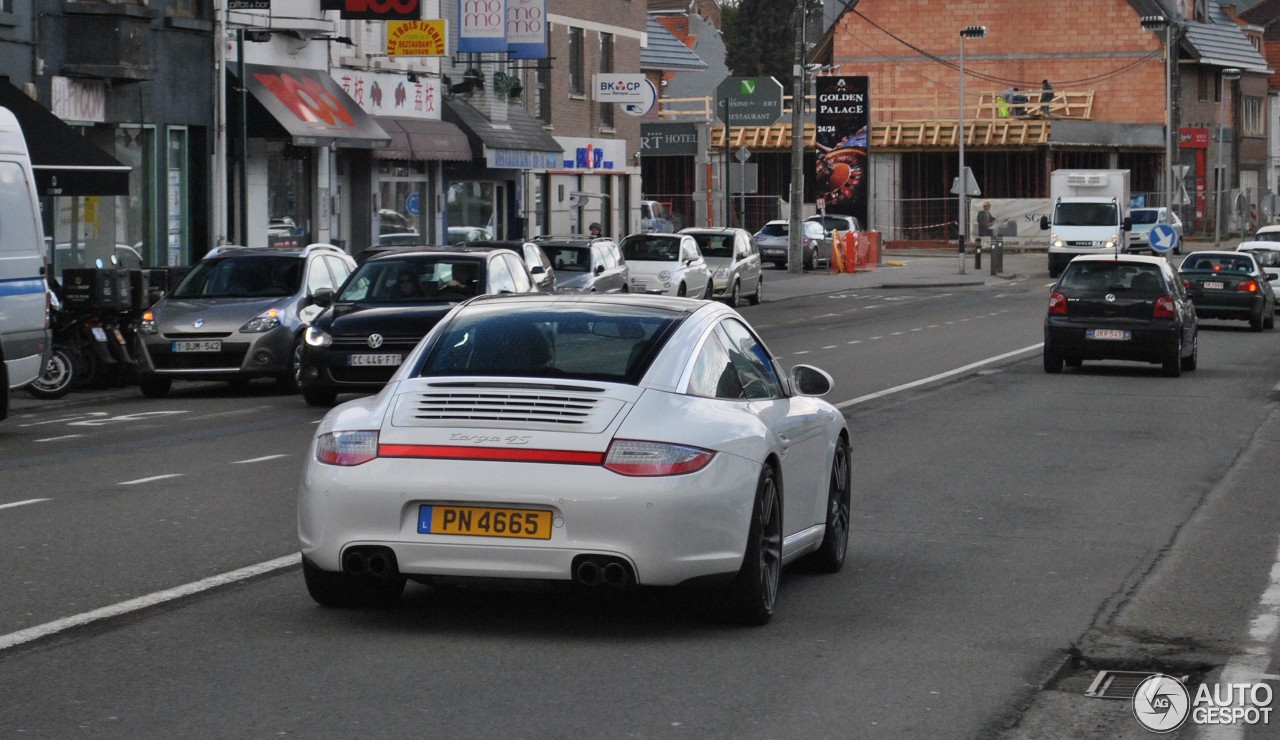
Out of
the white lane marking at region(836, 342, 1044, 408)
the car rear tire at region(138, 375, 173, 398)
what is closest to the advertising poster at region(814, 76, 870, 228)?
the white lane marking at region(836, 342, 1044, 408)

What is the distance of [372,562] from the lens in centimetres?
782

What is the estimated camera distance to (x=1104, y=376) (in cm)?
2475

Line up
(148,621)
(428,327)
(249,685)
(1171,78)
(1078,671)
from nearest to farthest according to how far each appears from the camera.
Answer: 1. (249,685)
2. (1078,671)
3. (148,621)
4. (428,327)
5. (1171,78)

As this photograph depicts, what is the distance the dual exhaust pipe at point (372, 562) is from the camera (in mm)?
7785

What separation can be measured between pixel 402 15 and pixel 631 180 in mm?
22115

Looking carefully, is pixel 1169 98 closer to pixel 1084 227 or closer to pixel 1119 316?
pixel 1084 227

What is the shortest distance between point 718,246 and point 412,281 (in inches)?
960

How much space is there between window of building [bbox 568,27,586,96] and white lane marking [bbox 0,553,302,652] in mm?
42211

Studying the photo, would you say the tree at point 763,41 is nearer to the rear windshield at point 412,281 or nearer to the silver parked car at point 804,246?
the silver parked car at point 804,246

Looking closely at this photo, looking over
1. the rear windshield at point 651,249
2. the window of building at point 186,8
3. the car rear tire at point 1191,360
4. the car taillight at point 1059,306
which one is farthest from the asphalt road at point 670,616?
the rear windshield at point 651,249

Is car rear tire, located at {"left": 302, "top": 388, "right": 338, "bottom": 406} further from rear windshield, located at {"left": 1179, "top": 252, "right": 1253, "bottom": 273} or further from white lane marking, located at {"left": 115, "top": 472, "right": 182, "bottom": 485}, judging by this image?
rear windshield, located at {"left": 1179, "top": 252, "right": 1253, "bottom": 273}

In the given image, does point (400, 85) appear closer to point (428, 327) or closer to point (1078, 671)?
point (428, 327)

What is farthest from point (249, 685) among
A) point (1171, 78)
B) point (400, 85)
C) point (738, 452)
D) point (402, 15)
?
point (1171, 78)

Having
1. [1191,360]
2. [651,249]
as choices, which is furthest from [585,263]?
[1191,360]
